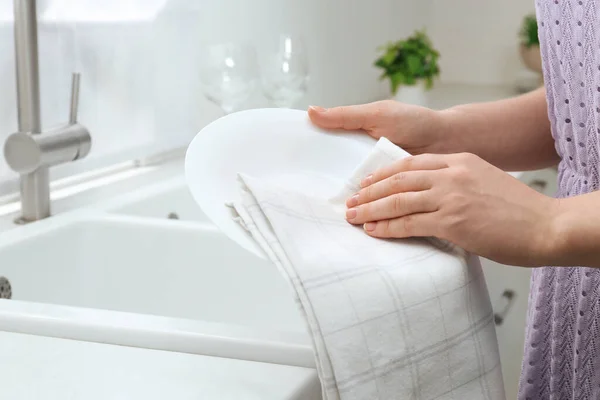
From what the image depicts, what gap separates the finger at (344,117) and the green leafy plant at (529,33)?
199 cm

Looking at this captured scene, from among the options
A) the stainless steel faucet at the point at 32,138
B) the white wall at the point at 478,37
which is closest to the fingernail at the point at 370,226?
the stainless steel faucet at the point at 32,138

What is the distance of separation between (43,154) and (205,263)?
0.25m

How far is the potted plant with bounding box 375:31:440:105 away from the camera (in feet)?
7.17

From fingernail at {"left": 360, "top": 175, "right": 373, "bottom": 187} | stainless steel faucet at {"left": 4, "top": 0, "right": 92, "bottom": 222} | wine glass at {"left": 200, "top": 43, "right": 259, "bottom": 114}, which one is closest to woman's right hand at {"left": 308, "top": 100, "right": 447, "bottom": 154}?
fingernail at {"left": 360, "top": 175, "right": 373, "bottom": 187}

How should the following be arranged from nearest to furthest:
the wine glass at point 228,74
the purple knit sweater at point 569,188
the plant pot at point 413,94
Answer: the purple knit sweater at point 569,188 → the wine glass at point 228,74 → the plant pot at point 413,94

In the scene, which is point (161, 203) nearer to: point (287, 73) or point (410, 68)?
point (287, 73)

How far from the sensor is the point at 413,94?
7.16 ft

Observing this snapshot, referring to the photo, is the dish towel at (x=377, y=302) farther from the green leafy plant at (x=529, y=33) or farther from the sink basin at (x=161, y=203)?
the green leafy plant at (x=529, y=33)

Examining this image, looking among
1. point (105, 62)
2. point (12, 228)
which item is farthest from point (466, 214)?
point (105, 62)

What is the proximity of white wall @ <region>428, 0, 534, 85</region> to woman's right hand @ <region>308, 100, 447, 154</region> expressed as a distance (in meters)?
2.18

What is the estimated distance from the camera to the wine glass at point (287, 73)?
5.14 feet

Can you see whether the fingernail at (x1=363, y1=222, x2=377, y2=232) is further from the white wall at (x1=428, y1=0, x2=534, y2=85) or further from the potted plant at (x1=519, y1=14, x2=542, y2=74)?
the white wall at (x1=428, y1=0, x2=534, y2=85)

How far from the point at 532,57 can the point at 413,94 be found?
28.8 inches

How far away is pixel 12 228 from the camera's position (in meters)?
1.06
